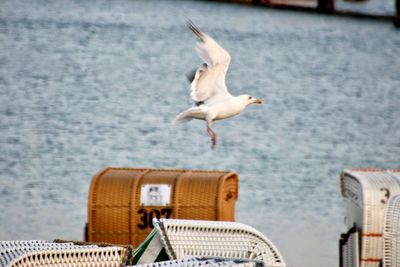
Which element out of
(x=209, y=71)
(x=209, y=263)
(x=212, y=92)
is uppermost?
(x=209, y=71)

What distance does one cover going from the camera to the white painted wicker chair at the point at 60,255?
5.14 m

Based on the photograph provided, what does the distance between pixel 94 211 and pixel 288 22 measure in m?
41.2

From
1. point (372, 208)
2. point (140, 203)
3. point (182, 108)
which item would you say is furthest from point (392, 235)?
point (182, 108)

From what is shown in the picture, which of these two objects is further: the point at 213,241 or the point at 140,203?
the point at 140,203

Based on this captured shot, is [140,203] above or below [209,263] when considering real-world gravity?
above

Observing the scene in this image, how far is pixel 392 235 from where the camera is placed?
7488 mm

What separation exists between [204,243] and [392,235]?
173cm

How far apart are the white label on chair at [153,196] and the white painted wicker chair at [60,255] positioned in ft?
9.53

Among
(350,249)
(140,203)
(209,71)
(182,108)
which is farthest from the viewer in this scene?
(182,108)

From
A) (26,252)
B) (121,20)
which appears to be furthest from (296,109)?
(26,252)

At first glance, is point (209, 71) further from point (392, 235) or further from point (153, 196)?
point (392, 235)

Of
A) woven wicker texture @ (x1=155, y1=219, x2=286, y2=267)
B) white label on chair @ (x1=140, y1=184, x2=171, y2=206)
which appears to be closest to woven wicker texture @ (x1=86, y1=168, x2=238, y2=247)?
white label on chair @ (x1=140, y1=184, x2=171, y2=206)

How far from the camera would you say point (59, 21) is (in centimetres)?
4056

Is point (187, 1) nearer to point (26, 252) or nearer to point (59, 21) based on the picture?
point (59, 21)
